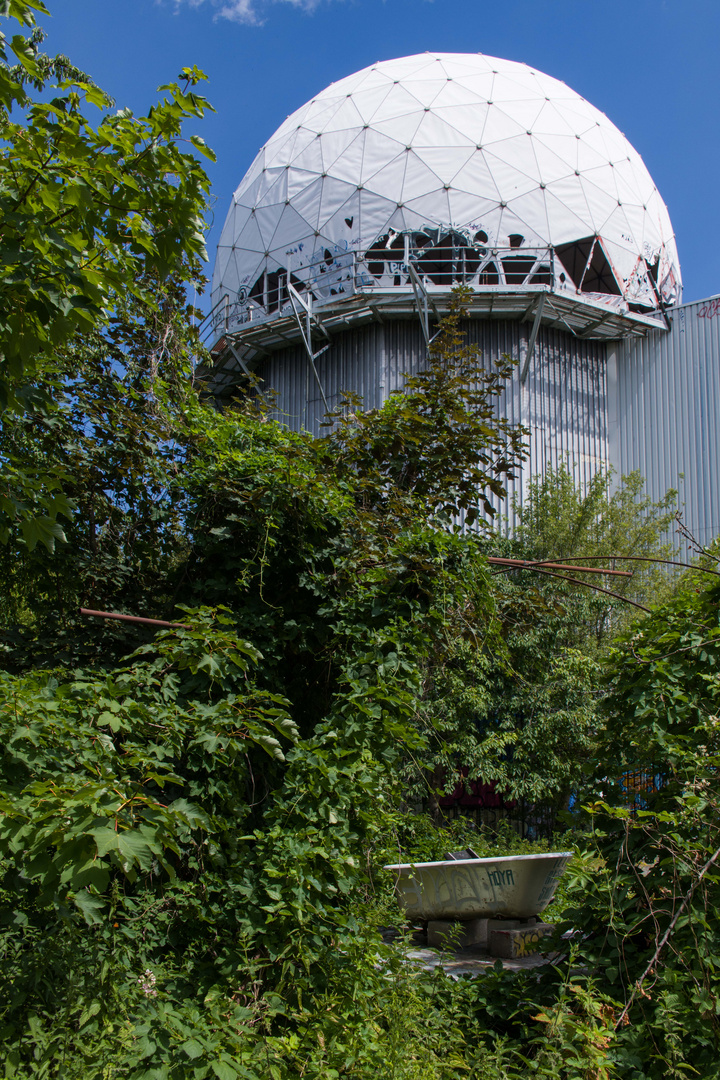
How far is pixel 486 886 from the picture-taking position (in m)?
7.85

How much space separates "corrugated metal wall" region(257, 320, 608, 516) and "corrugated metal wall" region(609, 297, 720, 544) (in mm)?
542

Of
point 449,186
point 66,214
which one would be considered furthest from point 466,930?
point 449,186

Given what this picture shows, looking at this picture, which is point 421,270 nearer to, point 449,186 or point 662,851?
point 449,186

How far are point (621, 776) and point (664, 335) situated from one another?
1936cm

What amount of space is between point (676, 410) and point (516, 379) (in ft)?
14.1

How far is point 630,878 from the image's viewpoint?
400cm

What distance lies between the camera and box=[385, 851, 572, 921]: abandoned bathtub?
775cm

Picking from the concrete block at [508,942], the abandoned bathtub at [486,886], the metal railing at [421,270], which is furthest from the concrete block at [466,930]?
the metal railing at [421,270]

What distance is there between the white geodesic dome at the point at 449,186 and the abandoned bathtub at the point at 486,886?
14798mm

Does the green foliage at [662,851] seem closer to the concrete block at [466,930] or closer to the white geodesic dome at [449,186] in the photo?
the concrete block at [466,930]

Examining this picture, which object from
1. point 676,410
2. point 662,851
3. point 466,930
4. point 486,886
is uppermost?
point 676,410

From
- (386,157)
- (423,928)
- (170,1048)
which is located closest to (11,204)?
(170,1048)

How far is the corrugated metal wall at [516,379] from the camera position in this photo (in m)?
20.3

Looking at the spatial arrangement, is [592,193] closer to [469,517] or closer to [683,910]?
[469,517]
